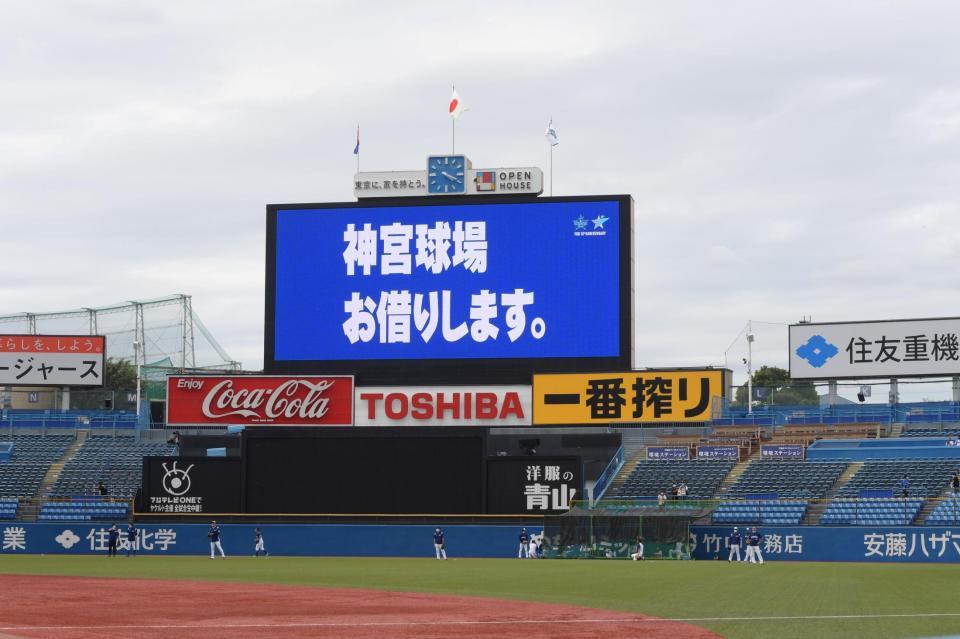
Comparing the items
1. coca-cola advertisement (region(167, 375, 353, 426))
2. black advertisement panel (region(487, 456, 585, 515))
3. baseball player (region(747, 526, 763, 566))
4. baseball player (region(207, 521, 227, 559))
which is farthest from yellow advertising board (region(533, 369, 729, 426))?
A: baseball player (region(207, 521, 227, 559))

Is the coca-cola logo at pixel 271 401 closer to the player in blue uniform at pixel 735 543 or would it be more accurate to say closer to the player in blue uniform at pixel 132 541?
the player in blue uniform at pixel 132 541

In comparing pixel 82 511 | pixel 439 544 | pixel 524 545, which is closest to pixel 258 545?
pixel 439 544

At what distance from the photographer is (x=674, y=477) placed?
159ft

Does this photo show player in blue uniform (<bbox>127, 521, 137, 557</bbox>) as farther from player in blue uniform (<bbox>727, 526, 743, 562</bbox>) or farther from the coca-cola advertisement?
player in blue uniform (<bbox>727, 526, 743, 562</bbox>)

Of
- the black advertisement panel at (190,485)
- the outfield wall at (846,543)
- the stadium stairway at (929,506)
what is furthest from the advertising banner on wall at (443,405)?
the stadium stairway at (929,506)

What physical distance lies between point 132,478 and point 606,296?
73.8 ft

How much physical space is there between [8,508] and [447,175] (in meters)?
22.7

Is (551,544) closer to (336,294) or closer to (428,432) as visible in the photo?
(428,432)

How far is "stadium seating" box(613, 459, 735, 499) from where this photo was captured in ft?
155

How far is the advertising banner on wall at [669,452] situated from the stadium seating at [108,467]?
20.9 m

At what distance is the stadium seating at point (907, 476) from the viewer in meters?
44.6

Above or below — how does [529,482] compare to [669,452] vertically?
below

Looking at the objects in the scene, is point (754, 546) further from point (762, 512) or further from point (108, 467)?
point (108, 467)

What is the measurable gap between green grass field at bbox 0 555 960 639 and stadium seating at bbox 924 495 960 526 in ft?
15.3
